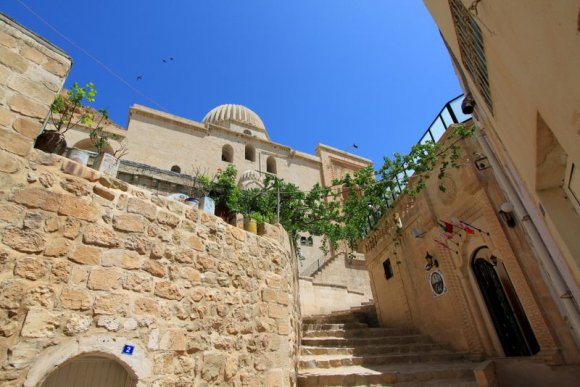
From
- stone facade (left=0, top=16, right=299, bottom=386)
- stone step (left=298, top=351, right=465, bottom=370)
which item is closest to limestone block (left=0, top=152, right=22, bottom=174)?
stone facade (left=0, top=16, right=299, bottom=386)

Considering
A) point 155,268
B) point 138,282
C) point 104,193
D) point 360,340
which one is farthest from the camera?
point 360,340

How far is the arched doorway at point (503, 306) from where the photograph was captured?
6.84 meters

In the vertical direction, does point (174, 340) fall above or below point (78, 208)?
below

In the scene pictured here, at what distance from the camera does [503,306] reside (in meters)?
7.25

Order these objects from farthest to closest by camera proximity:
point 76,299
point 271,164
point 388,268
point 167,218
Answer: point 271,164
point 388,268
point 167,218
point 76,299

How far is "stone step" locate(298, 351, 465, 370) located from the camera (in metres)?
6.44

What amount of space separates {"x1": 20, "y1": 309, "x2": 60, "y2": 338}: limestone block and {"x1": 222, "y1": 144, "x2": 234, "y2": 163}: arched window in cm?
2370

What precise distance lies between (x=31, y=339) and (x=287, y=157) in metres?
26.5

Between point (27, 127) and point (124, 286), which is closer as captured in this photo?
point (27, 127)

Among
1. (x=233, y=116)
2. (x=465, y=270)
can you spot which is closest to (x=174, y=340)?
(x=465, y=270)

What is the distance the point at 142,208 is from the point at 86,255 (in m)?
0.80

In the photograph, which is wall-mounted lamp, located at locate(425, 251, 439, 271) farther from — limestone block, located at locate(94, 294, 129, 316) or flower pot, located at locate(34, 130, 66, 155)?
flower pot, located at locate(34, 130, 66, 155)

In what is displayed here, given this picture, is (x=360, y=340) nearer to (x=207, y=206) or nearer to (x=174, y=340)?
(x=207, y=206)

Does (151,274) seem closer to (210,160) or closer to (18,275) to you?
(18,275)
